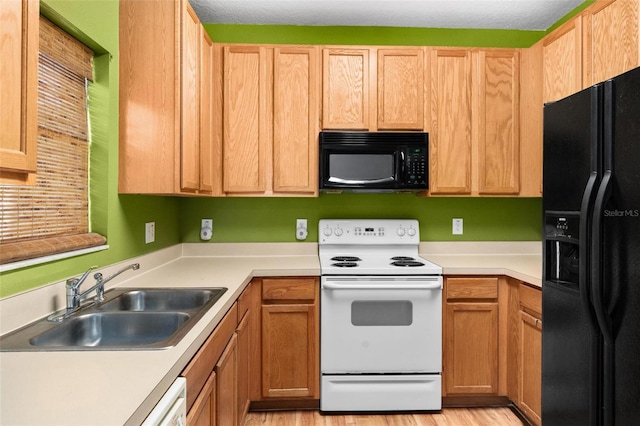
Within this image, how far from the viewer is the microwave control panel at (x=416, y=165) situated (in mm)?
2490

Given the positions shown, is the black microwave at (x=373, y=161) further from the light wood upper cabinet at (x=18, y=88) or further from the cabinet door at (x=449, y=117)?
the light wood upper cabinet at (x=18, y=88)

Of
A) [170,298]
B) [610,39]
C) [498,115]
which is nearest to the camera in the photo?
[170,298]

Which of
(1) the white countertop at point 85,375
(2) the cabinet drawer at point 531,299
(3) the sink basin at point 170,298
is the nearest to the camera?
(1) the white countertop at point 85,375

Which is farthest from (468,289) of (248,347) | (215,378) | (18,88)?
(18,88)

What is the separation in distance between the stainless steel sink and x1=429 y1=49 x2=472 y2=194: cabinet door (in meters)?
Answer: 1.66

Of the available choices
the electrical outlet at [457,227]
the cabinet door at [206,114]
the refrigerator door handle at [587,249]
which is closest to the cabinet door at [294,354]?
the cabinet door at [206,114]

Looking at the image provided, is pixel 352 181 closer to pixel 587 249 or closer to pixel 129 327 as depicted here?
pixel 587 249

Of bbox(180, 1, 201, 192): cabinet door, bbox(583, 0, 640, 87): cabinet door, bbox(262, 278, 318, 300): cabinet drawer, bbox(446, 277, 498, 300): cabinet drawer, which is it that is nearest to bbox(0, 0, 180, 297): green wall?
bbox(180, 1, 201, 192): cabinet door

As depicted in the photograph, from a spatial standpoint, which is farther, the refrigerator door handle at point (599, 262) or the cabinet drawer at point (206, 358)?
the refrigerator door handle at point (599, 262)

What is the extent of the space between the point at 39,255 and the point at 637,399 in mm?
1933

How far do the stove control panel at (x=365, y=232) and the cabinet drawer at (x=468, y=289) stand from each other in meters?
0.54

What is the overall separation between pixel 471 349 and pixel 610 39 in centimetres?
180

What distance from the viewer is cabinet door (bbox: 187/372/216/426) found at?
3.66 feet

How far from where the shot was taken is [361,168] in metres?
2.48
